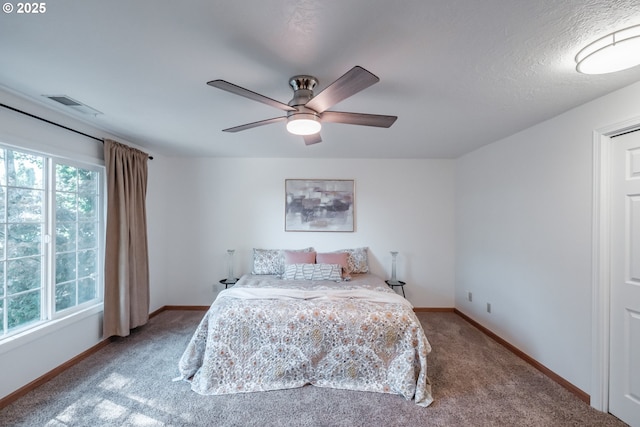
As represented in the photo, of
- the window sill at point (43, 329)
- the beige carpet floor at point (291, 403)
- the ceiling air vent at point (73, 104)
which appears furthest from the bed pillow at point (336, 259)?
the ceiling air vent at point (73, 104)

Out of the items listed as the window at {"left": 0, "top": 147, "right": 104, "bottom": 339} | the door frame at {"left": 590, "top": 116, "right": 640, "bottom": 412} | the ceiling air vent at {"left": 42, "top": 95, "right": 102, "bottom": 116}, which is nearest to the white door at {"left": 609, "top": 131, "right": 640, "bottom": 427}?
the door frame at {"left": 590, "top": 116, "right": 640, "bottom": 412}

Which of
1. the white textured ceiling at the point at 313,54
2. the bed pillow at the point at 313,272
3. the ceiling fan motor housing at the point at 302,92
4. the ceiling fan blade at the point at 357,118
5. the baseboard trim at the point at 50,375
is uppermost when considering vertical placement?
the white textured ceiling at the point at 313,54

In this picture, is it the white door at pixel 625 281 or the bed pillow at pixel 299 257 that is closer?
the white door at pixel 625 281

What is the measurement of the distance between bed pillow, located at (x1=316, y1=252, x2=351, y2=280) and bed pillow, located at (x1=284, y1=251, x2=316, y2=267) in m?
0.09

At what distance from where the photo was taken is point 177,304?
4.03 meters

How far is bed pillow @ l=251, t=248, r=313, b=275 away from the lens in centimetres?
370

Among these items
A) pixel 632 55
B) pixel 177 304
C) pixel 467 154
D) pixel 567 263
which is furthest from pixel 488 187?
pixel 177 304

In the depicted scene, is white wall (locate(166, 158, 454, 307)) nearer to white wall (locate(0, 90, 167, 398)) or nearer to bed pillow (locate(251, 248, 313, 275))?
bed pillow (locate(251, 248, 313, 275))

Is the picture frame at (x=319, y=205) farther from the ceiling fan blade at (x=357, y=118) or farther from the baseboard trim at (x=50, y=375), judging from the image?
the baseboard trim at (x=50, y=375)

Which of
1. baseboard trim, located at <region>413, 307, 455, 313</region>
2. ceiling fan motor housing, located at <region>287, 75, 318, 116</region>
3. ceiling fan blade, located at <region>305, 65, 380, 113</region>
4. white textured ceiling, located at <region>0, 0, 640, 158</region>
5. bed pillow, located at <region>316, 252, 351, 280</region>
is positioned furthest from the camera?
baseboard trim, located at <region>413, 307, 455, 313</region>

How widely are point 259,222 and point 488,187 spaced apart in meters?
3.20

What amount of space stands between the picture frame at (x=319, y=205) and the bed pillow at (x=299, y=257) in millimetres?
487

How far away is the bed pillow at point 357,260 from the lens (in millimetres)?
3783

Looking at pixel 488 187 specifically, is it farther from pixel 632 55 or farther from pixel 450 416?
pixel 450 416
